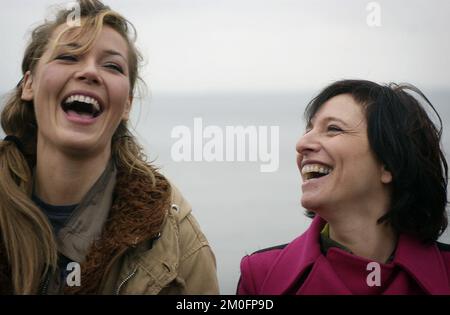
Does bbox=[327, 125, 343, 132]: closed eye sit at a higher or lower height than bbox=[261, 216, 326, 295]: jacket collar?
higher

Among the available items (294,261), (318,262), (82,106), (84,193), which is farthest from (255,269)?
(82,106)

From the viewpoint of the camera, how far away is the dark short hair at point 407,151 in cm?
284

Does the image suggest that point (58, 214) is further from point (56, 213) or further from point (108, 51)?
point (108, 51)

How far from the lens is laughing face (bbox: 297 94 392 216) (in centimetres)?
279

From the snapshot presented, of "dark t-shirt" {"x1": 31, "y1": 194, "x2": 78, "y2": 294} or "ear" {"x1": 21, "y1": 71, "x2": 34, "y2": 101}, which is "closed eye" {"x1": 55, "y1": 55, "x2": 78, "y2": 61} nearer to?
"ear" {"x1": 21, "y1": 71, "x2": 34, "y2": 101}

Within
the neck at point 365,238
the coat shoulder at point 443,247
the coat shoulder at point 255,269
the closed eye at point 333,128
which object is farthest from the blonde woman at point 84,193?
the coat shoulder at point 443,247

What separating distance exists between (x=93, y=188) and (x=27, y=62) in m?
0.61

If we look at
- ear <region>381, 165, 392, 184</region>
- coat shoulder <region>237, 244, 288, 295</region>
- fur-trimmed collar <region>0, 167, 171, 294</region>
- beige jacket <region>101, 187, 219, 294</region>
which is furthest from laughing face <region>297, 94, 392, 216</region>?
fur-trimmed collar <region>0, 167, 171, 294</region>

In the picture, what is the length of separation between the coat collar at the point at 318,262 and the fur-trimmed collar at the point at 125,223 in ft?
1.85

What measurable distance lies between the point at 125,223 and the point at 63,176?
32 centimetres

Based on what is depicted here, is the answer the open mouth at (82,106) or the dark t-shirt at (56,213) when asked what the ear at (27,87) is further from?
the dark t-shirt at (56,213)

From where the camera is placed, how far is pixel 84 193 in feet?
9.09
